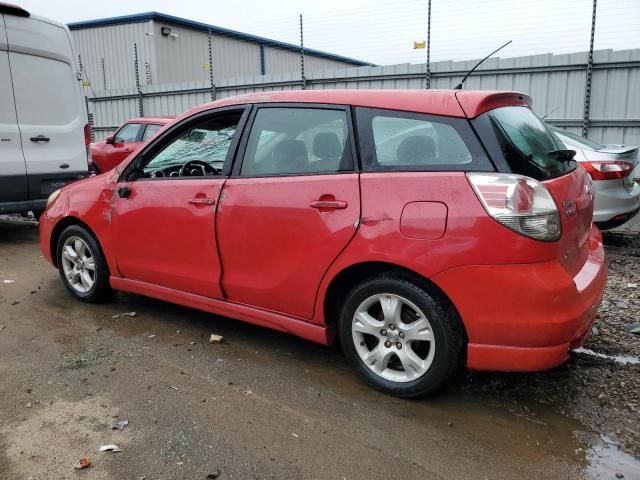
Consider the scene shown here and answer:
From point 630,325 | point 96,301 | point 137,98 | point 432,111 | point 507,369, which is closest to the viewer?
point 507,369

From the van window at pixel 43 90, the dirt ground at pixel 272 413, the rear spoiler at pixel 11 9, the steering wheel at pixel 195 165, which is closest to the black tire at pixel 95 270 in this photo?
the dirt ground at pixel 272 413

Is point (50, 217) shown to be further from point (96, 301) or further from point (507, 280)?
point (507, 280)

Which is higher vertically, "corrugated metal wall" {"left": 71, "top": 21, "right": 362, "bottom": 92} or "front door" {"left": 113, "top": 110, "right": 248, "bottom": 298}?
"corrugated metal wall" {"left": 71, "top": 21, "right": 362, "bottom": 92}

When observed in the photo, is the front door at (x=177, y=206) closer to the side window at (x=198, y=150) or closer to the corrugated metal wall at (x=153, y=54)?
the side window at (x=198, y=150)

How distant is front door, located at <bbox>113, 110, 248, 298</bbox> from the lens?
136 inches

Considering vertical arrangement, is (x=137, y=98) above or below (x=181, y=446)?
above

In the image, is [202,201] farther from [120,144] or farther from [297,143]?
[120,144]

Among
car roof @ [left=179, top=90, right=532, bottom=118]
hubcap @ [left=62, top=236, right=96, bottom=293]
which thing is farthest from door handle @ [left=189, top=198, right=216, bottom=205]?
hubcap @ [left=62, top=236, right=96, bottom=293]

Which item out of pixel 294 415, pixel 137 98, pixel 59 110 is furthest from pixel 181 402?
pixel 137 98

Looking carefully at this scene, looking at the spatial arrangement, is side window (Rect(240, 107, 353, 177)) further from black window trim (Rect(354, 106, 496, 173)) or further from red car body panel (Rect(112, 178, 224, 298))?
red car body panel (Rect(112, 178, 224, 298))

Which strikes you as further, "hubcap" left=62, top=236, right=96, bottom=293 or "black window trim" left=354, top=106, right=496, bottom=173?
"hubcap" left=62, top=236, right=96, bottom=293

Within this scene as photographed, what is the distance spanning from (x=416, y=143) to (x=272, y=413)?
1.58m

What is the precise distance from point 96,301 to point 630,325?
408cm

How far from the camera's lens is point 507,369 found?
2588 millimetres
